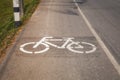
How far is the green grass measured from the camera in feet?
29.5

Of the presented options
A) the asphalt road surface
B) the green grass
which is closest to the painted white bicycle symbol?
the asphalt road surface

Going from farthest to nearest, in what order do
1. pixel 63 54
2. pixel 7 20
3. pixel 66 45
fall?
pixel 7 20
pixel 66 45
pixel 63 54

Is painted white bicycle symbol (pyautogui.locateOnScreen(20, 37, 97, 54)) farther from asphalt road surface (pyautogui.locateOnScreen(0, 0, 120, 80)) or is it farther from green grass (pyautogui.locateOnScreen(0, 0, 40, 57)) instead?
green grass (pyautogui.locateOnScreen(0, 0, 40, 57))

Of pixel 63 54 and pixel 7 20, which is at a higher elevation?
pixel 63 54

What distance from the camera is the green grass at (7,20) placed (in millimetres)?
8992

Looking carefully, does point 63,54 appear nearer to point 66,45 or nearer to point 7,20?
point 66,45

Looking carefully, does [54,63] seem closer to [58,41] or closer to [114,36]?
[58,41]

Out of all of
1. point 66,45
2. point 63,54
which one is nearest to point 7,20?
point 66,45

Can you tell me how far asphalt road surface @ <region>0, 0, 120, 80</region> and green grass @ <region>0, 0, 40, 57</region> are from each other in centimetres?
40

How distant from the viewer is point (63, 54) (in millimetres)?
7512

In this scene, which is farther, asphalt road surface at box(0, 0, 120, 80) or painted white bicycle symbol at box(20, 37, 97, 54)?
painted white bicycle symbol at box(20, 37, 97, 54)

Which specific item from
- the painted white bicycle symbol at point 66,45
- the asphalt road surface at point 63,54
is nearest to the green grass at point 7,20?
the asphalt road surface at point 63,54

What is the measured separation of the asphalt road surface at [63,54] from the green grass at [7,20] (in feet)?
1.31

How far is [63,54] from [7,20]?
8234 millimetres
